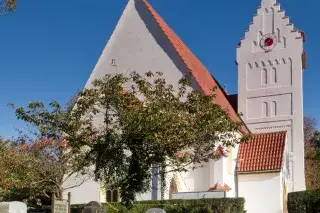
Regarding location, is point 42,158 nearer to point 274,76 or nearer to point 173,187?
point 173,187

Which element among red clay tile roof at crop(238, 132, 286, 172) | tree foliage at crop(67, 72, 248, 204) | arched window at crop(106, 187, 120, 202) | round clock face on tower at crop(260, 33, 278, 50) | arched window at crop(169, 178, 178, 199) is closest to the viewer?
tree foliage at crop(67, 72, 248, 204)

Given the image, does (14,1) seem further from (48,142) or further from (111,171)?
(48,142)

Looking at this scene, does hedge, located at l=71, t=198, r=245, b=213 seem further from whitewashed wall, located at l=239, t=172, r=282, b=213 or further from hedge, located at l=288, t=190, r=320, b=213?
whitewashed wall, located at l=239, t=172, r=282, b=213

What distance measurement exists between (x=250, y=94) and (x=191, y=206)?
14.3 m

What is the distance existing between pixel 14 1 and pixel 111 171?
8701mm

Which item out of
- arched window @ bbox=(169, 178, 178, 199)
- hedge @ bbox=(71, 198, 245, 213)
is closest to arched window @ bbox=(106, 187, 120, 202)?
arched window @ bbox=(169, 178, 178, 199)

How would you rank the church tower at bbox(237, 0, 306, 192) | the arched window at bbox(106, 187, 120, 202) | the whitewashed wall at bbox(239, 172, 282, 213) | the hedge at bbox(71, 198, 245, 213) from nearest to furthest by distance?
the hedge at bbox(71, 198, 245, 213), the arched window at bbox(106, 187, 120, 202), the whitewashed wall at bbox(239, 172, 282, 213), the church tower at bbox(237, 0, 306, 192)

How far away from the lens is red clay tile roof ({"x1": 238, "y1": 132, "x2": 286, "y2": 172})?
31.6 m

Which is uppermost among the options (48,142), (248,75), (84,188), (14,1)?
(248,75)

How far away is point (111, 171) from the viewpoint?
790 inches

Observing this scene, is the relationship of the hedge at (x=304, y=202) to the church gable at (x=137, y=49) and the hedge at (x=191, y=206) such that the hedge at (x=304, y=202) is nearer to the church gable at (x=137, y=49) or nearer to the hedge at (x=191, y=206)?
the hedge at (x=191, y=206)

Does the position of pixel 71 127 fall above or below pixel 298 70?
below

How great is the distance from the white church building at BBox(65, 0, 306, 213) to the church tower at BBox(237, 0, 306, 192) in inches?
2.5

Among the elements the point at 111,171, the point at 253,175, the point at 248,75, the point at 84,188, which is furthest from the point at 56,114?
the point at 248,75
